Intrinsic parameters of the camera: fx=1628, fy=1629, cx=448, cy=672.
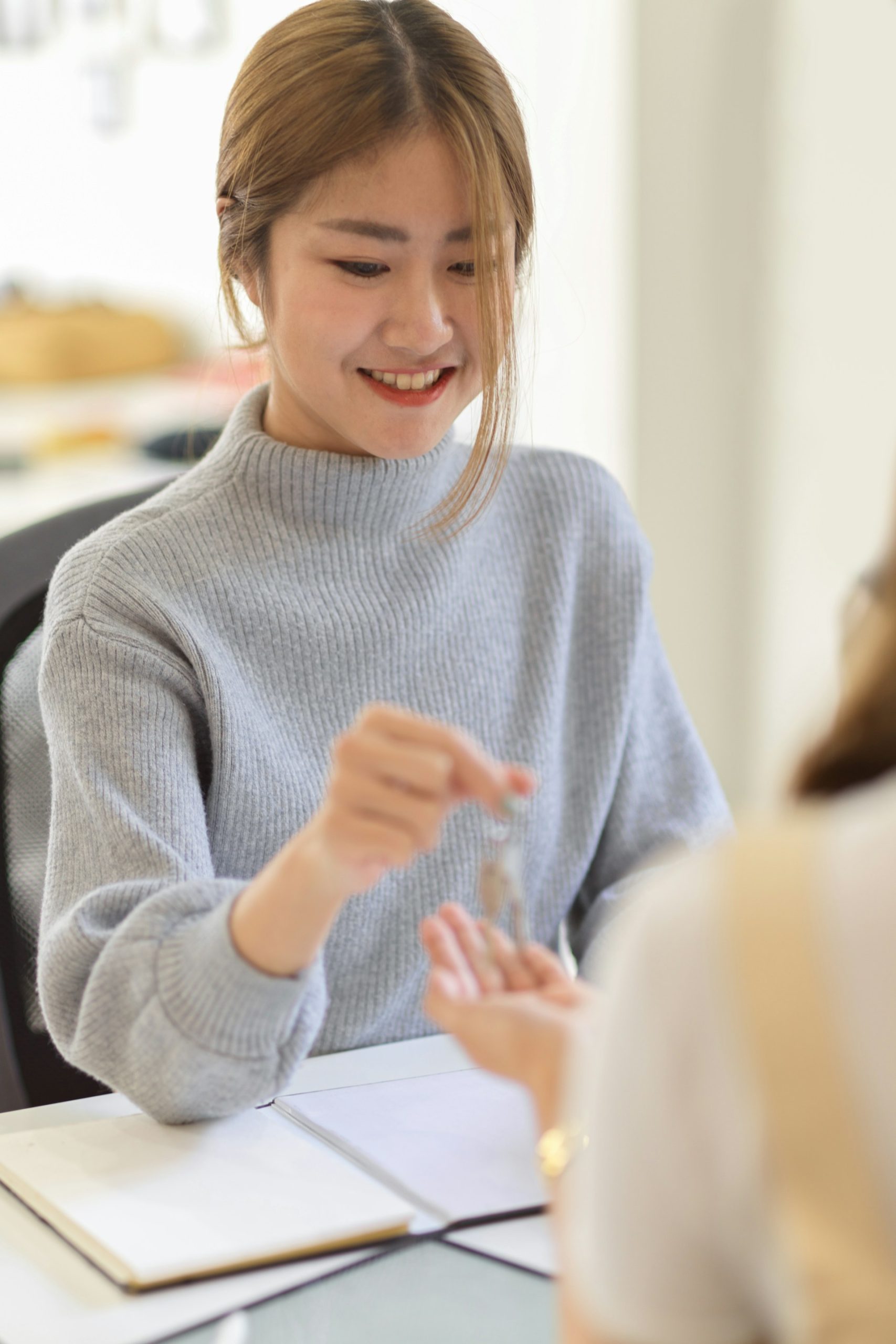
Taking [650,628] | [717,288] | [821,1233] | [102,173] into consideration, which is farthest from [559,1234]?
[102,173]

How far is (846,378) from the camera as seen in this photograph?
2801 mm

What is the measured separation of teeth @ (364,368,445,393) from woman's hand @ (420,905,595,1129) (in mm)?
475

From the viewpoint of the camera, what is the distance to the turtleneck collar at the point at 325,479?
3.97 feet

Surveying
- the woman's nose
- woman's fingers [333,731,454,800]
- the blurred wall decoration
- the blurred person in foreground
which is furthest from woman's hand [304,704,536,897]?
the blurred wall decoration

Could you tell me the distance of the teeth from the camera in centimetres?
118

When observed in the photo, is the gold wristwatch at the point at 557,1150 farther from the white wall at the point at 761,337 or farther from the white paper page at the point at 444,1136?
the white wall at the point at 761,337

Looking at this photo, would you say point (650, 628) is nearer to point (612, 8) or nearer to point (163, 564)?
point (163, 564)

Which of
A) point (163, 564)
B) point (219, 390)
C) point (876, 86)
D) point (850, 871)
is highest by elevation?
point (876, 86)

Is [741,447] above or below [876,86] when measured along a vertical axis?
below

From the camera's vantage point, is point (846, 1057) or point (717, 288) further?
point (717, 288)

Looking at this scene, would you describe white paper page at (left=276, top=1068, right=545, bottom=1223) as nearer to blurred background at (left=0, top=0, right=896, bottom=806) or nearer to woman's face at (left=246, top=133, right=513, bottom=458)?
woman's face at (left=246, top=133, right=513, bottom=458)

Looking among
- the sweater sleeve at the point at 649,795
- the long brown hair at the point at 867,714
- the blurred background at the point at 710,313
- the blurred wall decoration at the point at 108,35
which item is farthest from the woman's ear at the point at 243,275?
the blurred wall decoration at the point at 108,35

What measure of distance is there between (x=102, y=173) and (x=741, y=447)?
1.88 metres

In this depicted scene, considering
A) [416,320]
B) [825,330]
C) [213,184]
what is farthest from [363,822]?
[213,184]
